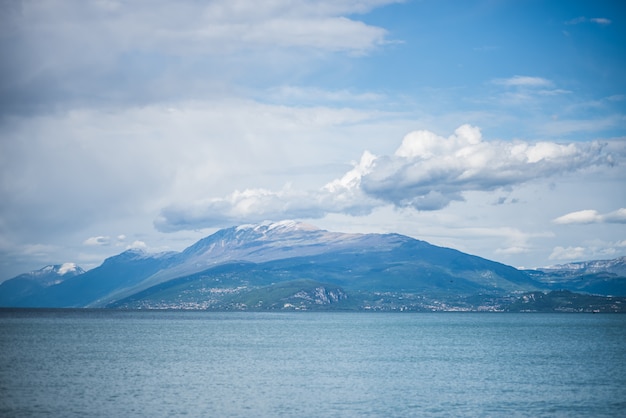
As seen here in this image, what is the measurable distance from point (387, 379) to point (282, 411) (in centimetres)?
3062

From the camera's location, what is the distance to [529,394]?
85188 mm

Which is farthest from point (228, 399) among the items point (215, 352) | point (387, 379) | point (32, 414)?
point (215, 352)

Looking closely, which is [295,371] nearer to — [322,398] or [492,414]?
[322,398]

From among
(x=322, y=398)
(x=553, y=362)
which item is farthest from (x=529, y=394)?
(x=553, y=362)

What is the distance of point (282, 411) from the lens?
7238 centimetres

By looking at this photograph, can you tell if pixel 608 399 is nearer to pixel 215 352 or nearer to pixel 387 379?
pixel 387 379

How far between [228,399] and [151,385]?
16.1 meters

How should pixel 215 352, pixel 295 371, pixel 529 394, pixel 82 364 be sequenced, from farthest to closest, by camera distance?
pixel 215 352
pixel 82 364
pixel 295 371
pixel 529 394

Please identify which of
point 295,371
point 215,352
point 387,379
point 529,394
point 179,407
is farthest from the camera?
point 215,352

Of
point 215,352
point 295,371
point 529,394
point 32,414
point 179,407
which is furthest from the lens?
point 215,352

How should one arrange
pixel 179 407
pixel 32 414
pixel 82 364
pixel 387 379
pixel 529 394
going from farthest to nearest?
pixel 82 364
pixel 387 379
pixel 529 394
pixel 179 407
pixel 32 414

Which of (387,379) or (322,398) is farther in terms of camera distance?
(387,379)

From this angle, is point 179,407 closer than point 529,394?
Yes

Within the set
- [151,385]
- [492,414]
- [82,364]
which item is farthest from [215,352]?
[492,414]
